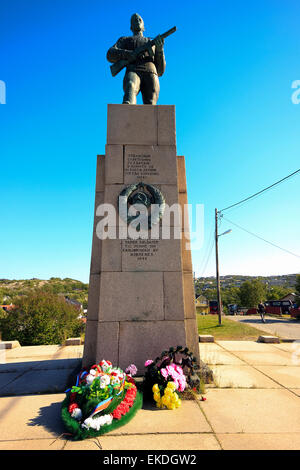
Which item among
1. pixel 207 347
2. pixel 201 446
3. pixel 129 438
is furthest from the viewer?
pixel 207 347

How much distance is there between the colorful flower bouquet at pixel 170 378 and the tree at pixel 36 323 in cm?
744

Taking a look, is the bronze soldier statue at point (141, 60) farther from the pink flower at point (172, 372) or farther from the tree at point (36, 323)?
the tree at point (36, 323)

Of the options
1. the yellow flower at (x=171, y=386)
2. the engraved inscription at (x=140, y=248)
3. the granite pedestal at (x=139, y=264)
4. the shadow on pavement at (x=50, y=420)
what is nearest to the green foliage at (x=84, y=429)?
the shadow on pavement at (x=50, y=420)

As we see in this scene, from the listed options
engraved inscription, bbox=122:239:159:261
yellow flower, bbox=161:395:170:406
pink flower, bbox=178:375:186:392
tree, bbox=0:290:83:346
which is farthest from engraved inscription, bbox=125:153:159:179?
tree, bbox=0:290:83:346

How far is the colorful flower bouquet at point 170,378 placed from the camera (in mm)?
3549

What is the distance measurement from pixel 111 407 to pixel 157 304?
1838mm

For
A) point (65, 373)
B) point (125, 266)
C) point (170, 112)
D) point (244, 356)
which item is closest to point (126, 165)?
point (170, 112)

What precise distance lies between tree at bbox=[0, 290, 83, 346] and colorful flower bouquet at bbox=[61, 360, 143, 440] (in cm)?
752

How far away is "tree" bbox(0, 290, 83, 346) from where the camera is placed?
1013 cm

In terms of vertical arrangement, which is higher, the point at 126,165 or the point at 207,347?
the point at 126,165

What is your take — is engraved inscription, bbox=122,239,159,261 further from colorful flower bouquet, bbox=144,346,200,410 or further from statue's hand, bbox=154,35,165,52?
statue's hand, bbox=154,35,165,52

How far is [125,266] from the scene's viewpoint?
474cm

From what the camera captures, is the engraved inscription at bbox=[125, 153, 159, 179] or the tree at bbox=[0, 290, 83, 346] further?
the tree at bbox=[0, 290, 83, 346]

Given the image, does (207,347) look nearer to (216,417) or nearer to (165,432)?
(216,417)
